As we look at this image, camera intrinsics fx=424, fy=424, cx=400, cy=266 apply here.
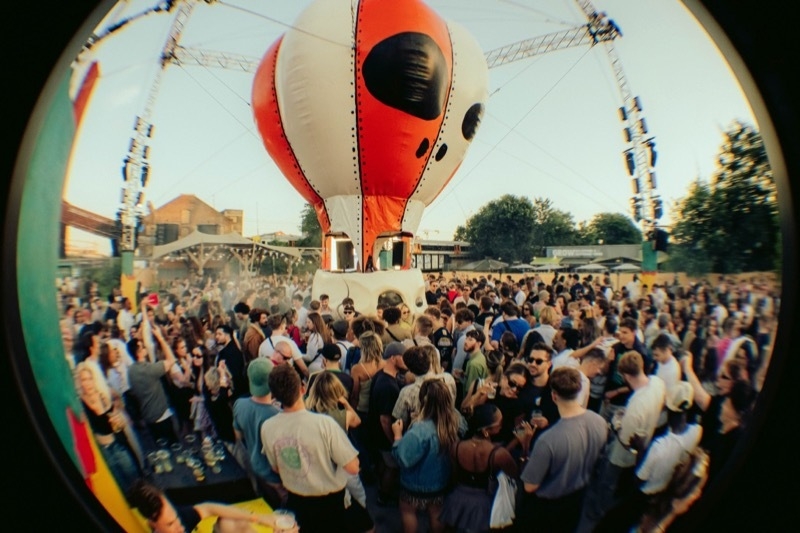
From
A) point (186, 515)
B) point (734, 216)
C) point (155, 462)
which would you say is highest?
point (734, 216)

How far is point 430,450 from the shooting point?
2377mm

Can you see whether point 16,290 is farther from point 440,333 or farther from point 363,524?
point 440,333

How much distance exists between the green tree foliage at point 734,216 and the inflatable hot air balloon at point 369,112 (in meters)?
4.53

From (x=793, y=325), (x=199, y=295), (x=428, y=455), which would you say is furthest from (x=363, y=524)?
(x=199, y=295)

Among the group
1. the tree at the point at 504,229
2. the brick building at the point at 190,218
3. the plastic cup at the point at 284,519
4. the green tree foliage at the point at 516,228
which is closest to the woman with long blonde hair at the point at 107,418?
the plastic cup at the point at 284,519

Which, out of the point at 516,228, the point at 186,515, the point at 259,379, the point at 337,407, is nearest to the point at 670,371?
the point at 337,407

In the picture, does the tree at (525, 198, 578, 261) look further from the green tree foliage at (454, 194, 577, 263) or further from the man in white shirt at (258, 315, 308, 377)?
the man in white shirt at (258, 315, 308, 377)

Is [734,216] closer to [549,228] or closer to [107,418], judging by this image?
[107,418]

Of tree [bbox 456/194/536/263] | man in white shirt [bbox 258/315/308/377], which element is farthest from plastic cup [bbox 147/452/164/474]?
tree [bbox 456/194/536/263]

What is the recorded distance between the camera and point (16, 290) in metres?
1.23

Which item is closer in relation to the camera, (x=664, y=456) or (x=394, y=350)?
(x=664, y=456)

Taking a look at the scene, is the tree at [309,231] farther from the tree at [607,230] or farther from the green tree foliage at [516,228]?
the tree at [607,230]

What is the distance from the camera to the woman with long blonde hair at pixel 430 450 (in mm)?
2371

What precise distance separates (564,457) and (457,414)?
615mm
